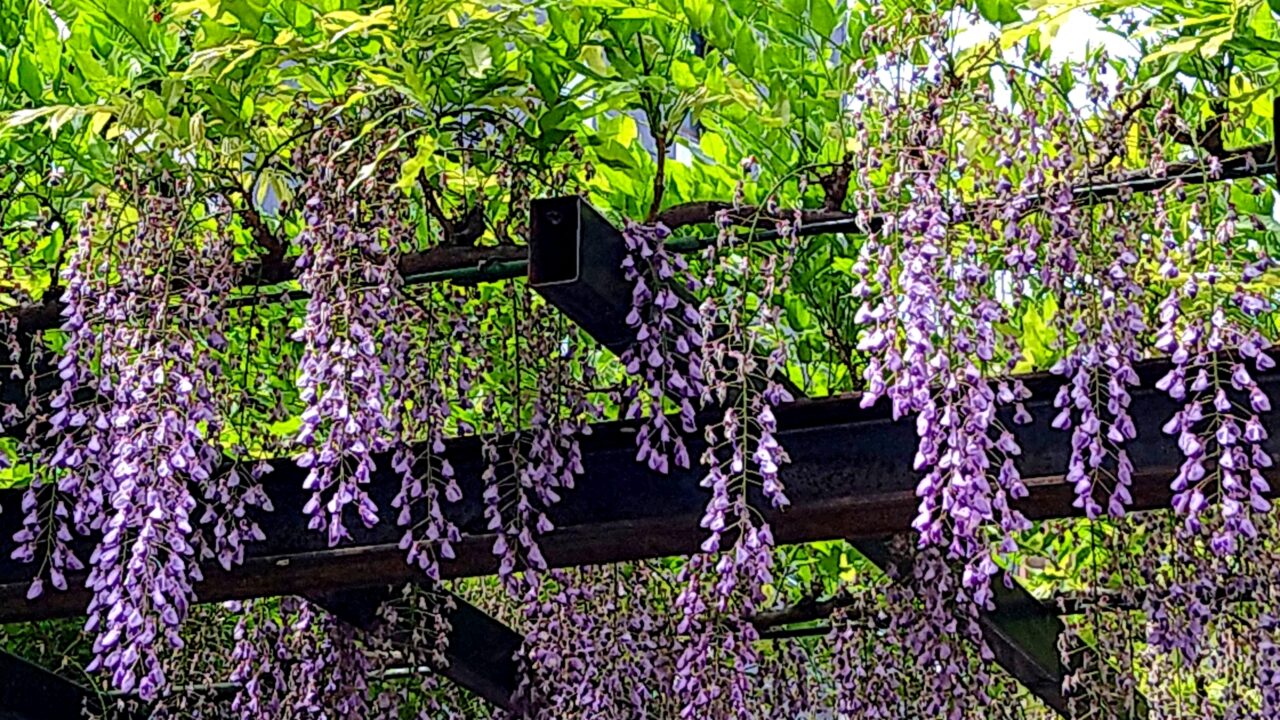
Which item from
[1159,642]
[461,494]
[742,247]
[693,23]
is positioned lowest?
[1159,642]

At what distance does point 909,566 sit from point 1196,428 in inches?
43.9

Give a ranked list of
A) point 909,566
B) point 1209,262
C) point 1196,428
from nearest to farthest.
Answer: point 1209,262 < point 1196,428 < point 909,566

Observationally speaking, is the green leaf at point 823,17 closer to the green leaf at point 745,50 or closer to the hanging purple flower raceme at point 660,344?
the green leaf at point 745,50

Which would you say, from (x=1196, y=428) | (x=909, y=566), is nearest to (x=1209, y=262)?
(x=1196, y=428)

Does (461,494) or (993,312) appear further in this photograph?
(461,494)

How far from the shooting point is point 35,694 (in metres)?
4.24

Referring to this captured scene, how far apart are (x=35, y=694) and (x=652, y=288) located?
236cm

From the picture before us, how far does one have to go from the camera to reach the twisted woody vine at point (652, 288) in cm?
234

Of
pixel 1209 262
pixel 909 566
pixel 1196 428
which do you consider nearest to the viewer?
pixel 1209 262

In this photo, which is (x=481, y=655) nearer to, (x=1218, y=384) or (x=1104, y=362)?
(x=1104, y=362)

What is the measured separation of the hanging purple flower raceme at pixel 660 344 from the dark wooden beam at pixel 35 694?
7.00 ft

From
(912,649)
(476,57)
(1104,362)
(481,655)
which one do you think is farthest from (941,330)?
(481,655)

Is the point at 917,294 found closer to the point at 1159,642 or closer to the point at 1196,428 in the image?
the point at 1196,428

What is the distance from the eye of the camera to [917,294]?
2.27 metres
